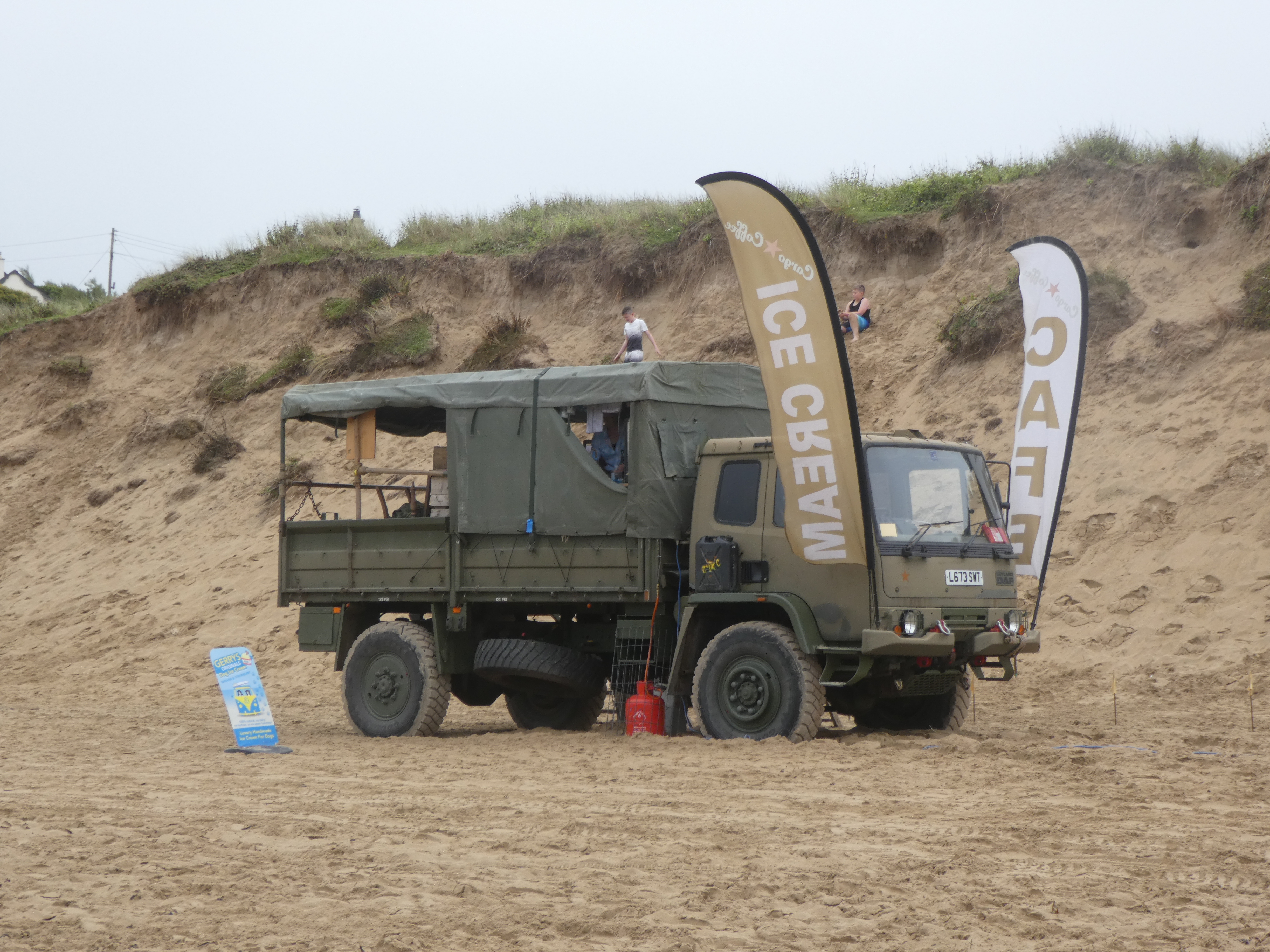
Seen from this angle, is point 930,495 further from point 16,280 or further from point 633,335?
point 16,280

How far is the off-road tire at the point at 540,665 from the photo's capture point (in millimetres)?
12250

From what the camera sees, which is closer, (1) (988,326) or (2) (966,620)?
(2) (966,620)

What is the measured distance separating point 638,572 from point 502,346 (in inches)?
644

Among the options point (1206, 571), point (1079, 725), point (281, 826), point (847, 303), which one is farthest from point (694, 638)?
point (847, 303)

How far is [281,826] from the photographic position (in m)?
7.71

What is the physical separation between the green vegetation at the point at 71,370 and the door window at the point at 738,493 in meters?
25.1

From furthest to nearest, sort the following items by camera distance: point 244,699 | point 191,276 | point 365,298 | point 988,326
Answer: point 191,276 → point 365,298 → point 988,326 → point 244,699

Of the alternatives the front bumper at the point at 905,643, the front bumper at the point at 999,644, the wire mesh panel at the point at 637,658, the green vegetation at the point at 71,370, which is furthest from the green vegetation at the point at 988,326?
the green vegetation at the point at 71,370

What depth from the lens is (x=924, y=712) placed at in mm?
11953

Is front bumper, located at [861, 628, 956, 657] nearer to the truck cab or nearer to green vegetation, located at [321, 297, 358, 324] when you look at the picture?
the truck cab

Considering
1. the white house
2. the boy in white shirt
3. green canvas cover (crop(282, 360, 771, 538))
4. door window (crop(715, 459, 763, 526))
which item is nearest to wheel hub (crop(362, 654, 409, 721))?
green canvas cover (crop(282, 360, 771, 538))

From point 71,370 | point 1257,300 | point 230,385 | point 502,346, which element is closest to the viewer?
point 1257,300

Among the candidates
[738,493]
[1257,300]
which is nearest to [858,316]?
[1257,300]

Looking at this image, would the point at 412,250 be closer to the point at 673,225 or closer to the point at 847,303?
the point at 673,225
